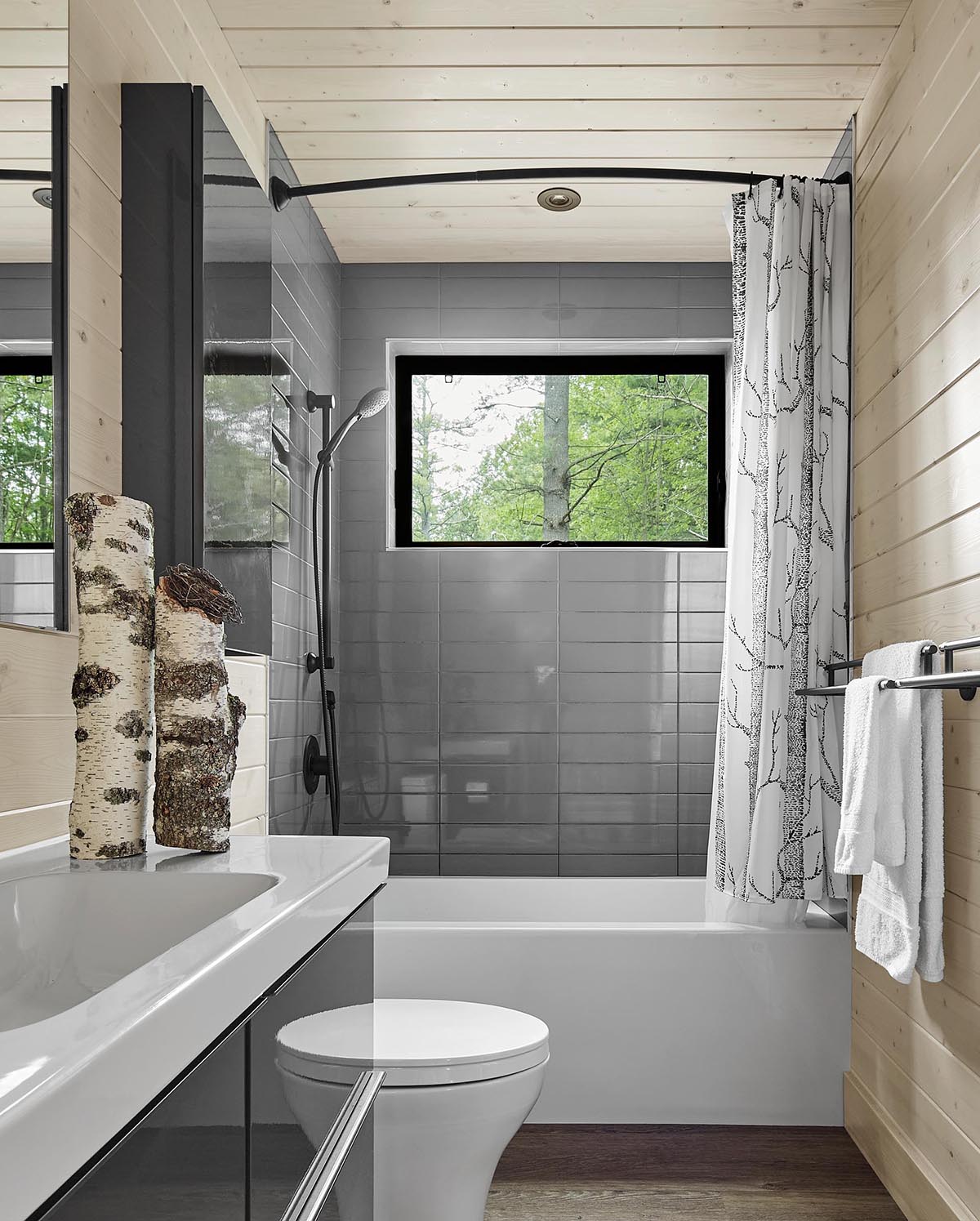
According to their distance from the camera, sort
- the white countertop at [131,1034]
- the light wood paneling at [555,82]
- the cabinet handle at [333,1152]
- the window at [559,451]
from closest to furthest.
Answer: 1. the white countertop at [131,1034]
2. the cabinet handle at [333,1152]
3. the light wood paneling at [555,82]
4. the window at [559,451]

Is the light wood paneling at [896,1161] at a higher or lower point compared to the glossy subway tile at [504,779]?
lower

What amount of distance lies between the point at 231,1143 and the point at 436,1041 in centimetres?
106

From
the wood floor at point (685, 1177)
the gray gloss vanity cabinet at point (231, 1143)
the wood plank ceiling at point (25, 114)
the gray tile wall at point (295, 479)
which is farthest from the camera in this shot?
the gray tile wall at point (295, 479)

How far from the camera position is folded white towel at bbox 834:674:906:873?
1.99 metres

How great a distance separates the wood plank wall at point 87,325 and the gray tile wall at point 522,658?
5.07 ft

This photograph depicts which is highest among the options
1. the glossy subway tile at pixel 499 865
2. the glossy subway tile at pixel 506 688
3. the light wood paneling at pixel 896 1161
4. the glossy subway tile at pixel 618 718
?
the glossy subway tile at pixel 506 688

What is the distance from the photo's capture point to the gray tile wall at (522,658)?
11.9ft

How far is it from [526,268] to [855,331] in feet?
4.45

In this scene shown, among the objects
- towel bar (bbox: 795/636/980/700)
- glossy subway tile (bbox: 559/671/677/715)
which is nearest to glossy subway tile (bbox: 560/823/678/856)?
glossy subway tile (bbox: 559/671/677/715)

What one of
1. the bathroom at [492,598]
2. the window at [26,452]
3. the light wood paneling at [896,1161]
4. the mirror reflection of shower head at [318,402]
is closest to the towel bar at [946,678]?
the bathroom at [492,598]

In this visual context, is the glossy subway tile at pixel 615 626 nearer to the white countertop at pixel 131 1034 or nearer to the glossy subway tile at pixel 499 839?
the glossy subway tile at pixel 499 839

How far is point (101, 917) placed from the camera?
43.8 inches

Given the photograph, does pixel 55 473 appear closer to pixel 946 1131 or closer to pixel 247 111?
pixel 247 111

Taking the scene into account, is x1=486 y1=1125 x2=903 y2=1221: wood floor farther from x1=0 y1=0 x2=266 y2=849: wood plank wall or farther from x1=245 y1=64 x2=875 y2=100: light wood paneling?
x1=245 y1=64 x2=875 y2=100: light wood paneling
